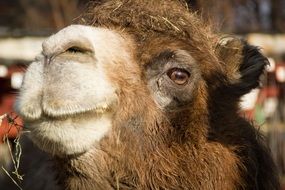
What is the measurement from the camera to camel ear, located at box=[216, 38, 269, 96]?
564 centimetres

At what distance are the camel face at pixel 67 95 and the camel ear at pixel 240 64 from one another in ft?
4.59

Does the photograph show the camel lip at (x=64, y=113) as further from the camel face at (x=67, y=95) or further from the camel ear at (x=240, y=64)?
the camel ear at (x=240, y=64)

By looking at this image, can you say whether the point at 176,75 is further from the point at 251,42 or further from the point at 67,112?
the point at 251,42

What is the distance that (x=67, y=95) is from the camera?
438 centimetres

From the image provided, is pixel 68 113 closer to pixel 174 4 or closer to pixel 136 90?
pixel 136 90

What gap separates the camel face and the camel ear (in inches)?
55.0

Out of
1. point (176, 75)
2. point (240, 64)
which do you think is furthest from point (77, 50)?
point (240, 64)

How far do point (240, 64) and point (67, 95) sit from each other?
1.94 metres

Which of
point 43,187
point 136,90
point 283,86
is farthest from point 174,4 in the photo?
point 283,86

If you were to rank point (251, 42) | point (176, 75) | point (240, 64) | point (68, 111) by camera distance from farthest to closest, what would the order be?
point (251, 42), point (240, 64), point (176, 75), point (68, 111)

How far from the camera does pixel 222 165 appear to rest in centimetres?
521

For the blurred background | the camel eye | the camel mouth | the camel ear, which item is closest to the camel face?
the camel mouth

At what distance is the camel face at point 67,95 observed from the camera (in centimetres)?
438

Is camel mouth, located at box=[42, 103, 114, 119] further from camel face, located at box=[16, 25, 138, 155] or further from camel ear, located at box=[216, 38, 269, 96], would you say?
camel ear, located at box=[216, 38, 269, 96]
